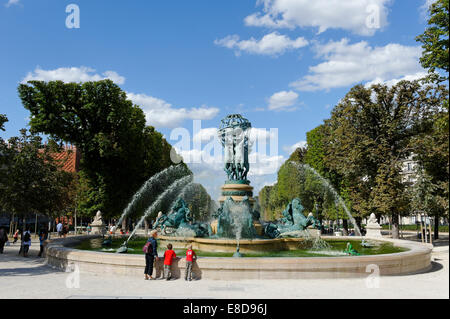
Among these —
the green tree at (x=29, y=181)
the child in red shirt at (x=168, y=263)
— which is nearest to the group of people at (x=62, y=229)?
the green tree at (x=29, y=181)

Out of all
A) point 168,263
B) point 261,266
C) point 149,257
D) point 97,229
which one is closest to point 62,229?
point 97,229

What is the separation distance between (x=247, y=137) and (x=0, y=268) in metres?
14.1

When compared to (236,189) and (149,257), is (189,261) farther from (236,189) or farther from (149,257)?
(236,189)

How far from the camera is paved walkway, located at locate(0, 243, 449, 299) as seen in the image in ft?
30.7

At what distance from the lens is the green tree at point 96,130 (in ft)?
102

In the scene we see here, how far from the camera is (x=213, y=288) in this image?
1023cm

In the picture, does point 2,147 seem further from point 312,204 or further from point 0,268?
point 312,204

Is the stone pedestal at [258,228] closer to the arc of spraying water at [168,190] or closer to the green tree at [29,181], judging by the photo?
the arc of spraying water at [168,190]

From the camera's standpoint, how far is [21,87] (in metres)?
30.8

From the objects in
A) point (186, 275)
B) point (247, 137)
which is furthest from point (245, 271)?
point (247, 137)

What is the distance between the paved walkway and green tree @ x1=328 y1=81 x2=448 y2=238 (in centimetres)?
1832

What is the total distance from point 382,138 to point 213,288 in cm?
2554

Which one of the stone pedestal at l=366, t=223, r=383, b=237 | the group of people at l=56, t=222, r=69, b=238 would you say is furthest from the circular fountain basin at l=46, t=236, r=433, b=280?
the group of people at l=56, t=222, r=69, b=238

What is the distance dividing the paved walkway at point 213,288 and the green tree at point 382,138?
18.3m
